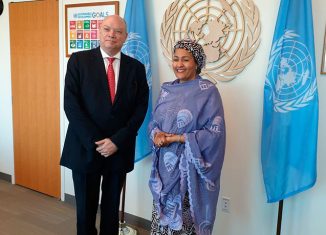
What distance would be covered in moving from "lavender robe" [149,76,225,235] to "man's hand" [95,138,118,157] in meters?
0.24

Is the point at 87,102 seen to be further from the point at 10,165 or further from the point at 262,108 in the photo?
the point at 10,165

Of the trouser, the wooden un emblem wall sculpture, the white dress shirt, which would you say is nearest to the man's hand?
the trouser

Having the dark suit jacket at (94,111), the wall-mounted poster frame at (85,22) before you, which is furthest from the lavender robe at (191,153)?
the wall-mounted poster frame at (85,22)

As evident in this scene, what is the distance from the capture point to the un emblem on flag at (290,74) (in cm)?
180

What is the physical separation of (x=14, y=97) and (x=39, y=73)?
489 mm

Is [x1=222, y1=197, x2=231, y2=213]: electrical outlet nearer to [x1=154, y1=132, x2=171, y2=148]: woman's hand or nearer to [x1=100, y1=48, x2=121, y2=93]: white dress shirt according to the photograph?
[x1=154, y1=132, x2=171, y2=148]: woman's hand

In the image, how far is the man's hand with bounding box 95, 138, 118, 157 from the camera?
1.82 m

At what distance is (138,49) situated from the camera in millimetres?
2361

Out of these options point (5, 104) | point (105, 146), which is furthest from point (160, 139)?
point (5, 104)

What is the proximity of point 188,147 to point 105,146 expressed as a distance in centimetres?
48

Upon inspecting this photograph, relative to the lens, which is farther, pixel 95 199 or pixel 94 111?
pixel 95 199

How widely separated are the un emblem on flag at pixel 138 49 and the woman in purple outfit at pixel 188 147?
605mm

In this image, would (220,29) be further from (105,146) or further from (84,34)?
(84,34)

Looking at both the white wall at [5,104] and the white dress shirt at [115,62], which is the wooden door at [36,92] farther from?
the white dress shirt at [115,62]
